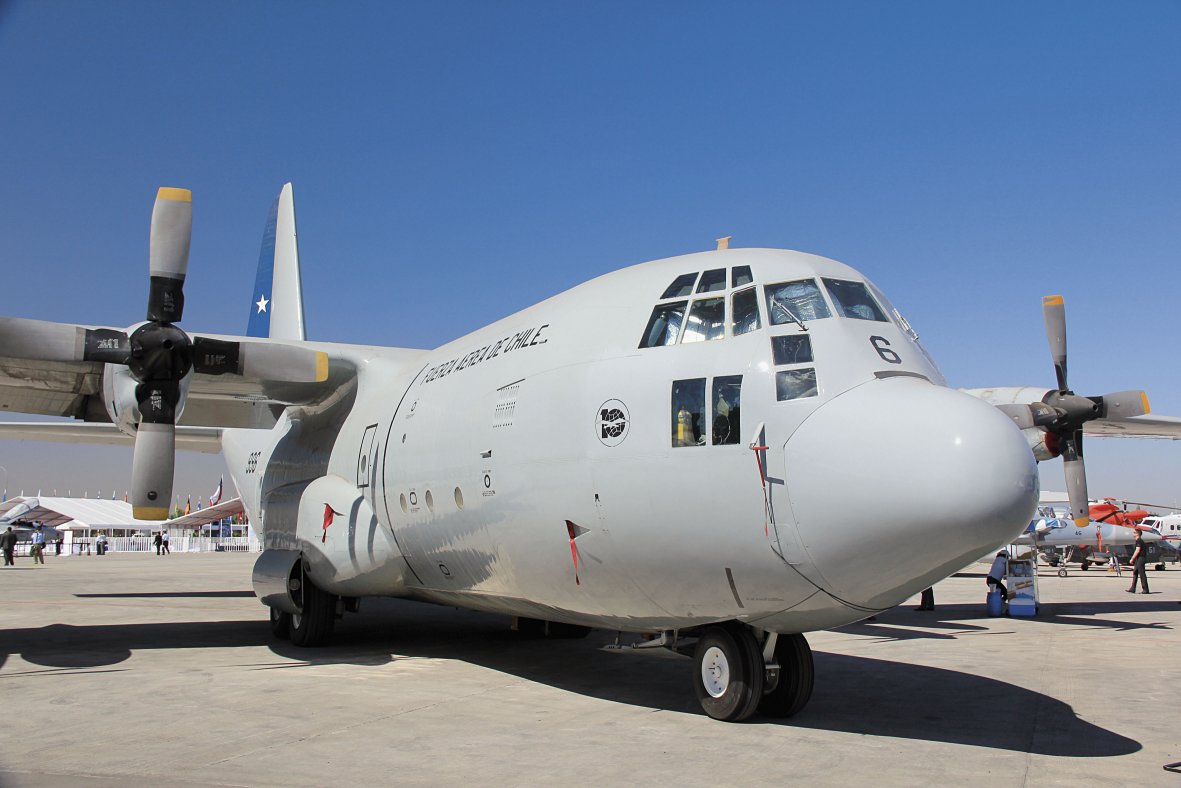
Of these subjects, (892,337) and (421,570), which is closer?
(892,337)

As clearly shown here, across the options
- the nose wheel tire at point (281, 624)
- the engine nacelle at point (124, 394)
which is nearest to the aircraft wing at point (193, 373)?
the engine nacelle at point (124, 394)

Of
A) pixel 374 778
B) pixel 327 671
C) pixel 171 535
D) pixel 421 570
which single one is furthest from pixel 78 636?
pixel 171 535

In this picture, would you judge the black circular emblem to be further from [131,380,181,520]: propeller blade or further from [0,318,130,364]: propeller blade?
[0,318,130,364]: propeller blade

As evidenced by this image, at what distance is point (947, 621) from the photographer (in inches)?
656

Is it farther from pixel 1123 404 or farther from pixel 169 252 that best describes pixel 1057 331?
pixel 169 252

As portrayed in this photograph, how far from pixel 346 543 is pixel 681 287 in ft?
20.0

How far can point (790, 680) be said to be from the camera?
7.28m

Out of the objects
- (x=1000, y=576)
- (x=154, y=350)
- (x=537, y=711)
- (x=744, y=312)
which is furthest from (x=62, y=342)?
(x=1000, y=576)

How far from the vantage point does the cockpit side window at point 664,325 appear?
7.33m

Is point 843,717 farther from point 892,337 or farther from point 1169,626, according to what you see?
point 1169,626

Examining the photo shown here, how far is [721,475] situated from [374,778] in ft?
9.82

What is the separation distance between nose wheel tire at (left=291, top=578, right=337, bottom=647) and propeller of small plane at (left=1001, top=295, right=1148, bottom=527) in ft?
38.8

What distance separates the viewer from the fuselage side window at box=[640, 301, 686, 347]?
24.1 ft

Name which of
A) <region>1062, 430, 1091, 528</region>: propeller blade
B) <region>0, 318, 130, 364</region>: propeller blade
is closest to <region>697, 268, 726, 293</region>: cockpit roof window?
<region>0, 318, 130, 364</region>: propeller blade
